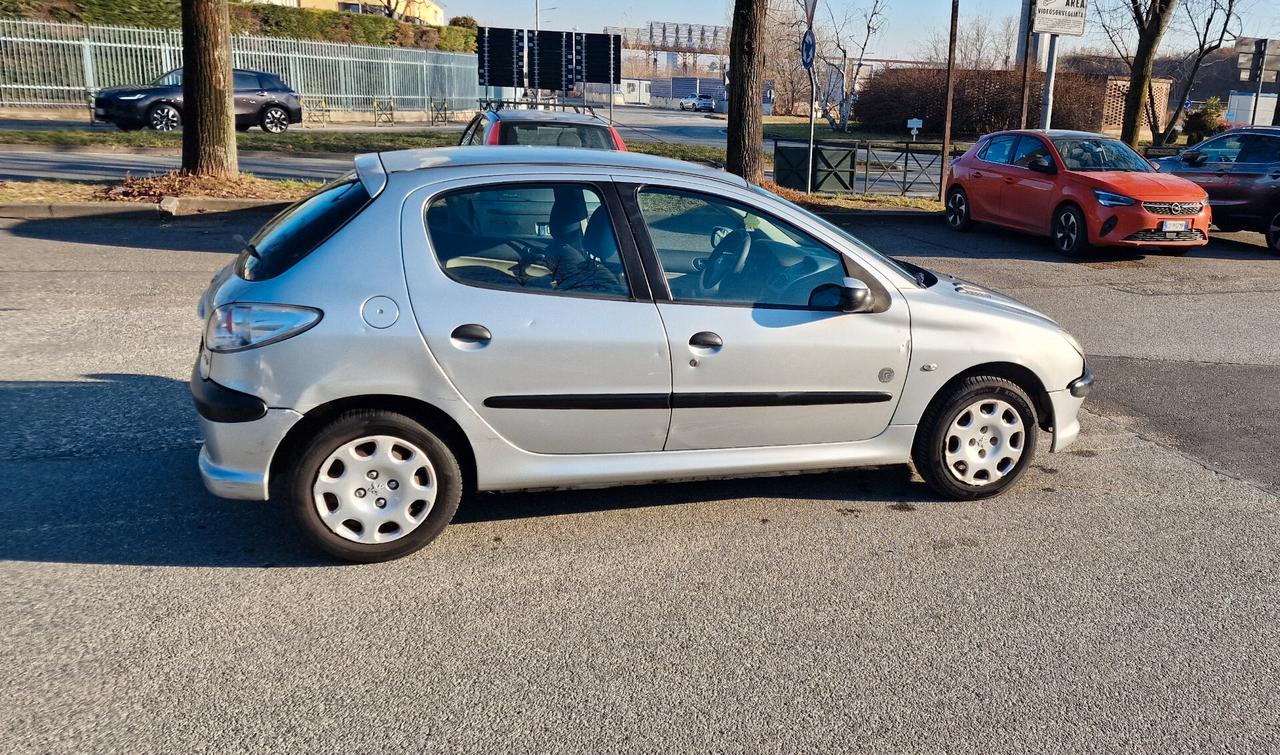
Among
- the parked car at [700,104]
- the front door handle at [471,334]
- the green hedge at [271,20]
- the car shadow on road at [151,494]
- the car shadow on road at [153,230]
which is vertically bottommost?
the car shadow on road at [151,494]

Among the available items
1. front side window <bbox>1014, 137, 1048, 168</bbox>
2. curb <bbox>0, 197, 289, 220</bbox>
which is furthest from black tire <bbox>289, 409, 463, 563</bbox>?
front side window <bbox>1014, 137, 1048, 168</bbox>

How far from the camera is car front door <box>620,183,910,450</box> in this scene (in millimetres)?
4449

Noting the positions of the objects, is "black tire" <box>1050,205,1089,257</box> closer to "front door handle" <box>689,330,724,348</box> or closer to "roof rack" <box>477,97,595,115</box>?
"roof rack" <box>477,97,595,115</box>

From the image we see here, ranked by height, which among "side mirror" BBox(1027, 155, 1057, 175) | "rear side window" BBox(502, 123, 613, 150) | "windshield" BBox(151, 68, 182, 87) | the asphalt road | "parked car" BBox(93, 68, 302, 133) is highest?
"windshield" BBox(151, 68, 182, 87)

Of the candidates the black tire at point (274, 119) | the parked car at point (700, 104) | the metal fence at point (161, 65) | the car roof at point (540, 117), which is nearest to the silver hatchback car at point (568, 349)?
the car roof at point (540, 117)

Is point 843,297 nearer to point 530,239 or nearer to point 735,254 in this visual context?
point 735,254

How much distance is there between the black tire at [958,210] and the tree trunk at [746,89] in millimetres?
2792

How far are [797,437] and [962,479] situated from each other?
0.90 m

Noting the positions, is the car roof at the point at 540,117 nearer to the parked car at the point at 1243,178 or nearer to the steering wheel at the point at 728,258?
the steering wheel at the point at 728,258

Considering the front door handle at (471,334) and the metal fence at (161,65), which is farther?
the metal fence at (161,65)

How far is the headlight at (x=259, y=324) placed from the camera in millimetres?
3969

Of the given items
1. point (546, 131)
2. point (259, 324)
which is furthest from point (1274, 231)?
point (259, 324)

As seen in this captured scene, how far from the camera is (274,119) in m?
27.3

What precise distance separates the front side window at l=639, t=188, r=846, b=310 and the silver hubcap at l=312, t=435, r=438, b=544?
1348 millimetres
